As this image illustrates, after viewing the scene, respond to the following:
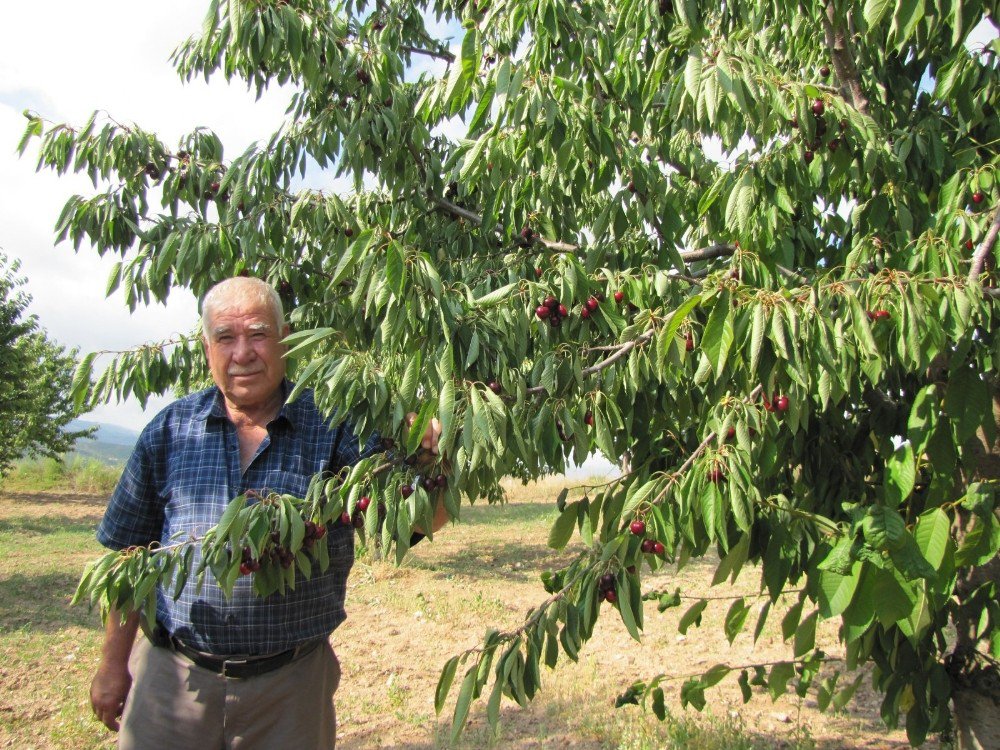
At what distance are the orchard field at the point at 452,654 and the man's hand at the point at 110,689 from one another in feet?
4.25

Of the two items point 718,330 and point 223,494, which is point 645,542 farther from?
point 223,494

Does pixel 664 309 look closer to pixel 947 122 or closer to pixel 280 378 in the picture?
pixel 280 378

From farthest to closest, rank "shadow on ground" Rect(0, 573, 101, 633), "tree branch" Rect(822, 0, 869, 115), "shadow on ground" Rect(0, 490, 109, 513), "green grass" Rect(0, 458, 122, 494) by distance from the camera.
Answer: "green grass" Rect(0, 458, 122, 494), "shadow on ground" Rect(0, 490, 109, 513), "shadow on ground" Rect(0, 573, 101, 633), "tree branch" Rect(822, 0, 869, 115)

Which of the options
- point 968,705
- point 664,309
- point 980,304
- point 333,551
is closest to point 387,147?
point 664,309

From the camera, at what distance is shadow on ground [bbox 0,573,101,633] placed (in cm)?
652

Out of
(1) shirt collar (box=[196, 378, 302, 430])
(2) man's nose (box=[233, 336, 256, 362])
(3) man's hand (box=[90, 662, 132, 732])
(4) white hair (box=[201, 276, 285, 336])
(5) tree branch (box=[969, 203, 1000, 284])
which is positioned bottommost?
(3) man's hand (box=[90, 662, 132, 732])

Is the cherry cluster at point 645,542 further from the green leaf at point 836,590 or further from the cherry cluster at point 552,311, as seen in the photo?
the cherry cluster at point 552,311

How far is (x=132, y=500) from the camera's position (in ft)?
7.64

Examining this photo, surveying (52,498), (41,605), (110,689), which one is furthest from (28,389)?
(110,689)

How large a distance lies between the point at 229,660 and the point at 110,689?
53 cm

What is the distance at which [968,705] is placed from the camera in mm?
2912

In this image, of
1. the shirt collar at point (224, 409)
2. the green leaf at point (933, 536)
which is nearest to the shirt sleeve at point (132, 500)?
the shirt collar at point (224, 409)

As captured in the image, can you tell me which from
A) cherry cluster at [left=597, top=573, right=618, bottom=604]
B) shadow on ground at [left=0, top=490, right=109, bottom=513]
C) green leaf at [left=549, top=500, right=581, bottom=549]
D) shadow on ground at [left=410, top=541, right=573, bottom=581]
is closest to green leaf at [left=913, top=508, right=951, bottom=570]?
cherry cluster at [left=597, top=573, right=618, bottom=604]

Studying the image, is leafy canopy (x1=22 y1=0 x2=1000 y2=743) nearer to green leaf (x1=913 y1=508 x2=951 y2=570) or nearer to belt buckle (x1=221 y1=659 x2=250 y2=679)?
green leaf (x1=913 y1=508 x2=951 y2=570)
